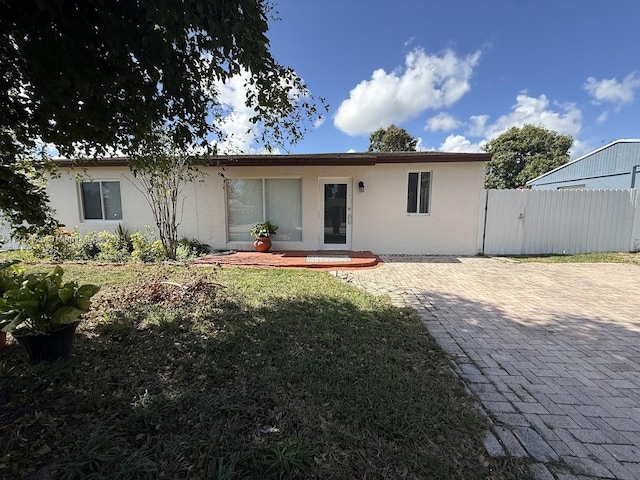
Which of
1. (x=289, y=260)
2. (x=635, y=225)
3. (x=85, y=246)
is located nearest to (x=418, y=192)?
(x=289, y=260)

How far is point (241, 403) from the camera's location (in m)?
2.13

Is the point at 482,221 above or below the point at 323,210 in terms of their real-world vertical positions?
below

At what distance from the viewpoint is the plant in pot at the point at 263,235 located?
29.1ft

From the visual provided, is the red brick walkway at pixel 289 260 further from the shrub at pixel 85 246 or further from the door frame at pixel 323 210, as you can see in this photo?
the shrub at pixel 85 246

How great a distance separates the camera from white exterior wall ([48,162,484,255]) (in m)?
8.61

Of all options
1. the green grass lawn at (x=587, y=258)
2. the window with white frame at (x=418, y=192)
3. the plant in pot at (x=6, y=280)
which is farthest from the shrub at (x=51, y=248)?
the green grass lawn at (x=587, y=258)

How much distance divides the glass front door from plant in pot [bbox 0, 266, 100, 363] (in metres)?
6.97

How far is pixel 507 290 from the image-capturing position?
546 centimetres

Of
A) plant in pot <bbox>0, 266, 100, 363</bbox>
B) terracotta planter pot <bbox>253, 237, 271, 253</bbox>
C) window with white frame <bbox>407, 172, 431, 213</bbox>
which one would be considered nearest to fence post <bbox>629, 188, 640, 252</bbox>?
window with white frame <bbox>407, 172, 431, 213</bbox>

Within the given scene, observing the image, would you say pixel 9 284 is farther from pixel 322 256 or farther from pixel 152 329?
pixel 322 256

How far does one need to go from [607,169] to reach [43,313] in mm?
19532

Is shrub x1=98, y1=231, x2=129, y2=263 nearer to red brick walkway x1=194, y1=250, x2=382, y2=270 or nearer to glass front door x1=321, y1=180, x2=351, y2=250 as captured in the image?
red brick walkway x1=194, y1=250, x2=382, y2=270

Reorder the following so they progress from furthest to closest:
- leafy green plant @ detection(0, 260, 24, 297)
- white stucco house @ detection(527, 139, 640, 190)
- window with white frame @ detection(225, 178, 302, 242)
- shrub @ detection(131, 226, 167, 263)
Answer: white stucco house @ detection(527, 139, 640, 190)
window with white frame @ detection(225, 178, 302, 242)
shrub @ detection(131, 226, 167, 263)
leafy green plant @ detection(0, 260, 24, 297)

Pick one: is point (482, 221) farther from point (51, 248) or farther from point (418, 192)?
point (51, 248)
